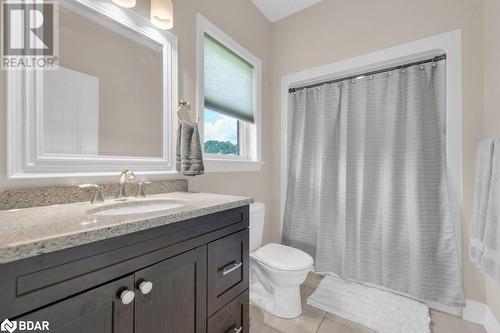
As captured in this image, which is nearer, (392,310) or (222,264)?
(222,264)

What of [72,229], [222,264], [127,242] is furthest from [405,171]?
[72,229]

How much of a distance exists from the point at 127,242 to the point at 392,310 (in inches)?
76.7

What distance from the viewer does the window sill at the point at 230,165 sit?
1.65 m

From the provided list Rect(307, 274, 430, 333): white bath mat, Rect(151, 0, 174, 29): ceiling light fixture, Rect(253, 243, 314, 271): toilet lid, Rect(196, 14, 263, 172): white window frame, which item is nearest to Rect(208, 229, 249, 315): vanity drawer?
Rect(253, 243, 314, 271): toilet lid

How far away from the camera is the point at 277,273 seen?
4.99 feet

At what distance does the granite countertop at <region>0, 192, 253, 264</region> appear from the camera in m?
0.47

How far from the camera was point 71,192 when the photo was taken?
0.95 m

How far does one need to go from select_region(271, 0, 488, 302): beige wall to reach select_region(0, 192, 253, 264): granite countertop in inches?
71.3

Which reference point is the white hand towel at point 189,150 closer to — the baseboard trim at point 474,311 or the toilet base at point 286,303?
the toilet base at point 286,303

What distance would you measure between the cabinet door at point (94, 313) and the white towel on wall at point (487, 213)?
1650mm

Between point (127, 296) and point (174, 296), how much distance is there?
19 centimetres

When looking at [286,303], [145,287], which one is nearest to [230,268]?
[145,287]

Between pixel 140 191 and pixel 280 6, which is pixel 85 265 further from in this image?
pixel 280 6

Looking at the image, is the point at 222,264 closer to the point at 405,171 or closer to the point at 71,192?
the point at 71,192
